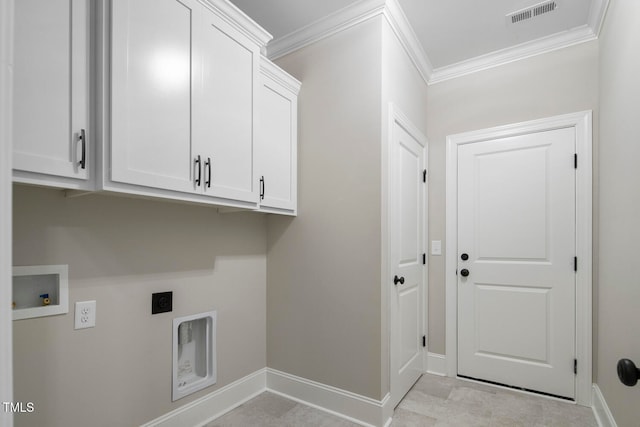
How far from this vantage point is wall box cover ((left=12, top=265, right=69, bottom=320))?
1433 millimetres

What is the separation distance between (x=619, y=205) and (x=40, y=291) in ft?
9.69

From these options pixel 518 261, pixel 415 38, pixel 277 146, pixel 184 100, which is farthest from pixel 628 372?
pixel 415 38

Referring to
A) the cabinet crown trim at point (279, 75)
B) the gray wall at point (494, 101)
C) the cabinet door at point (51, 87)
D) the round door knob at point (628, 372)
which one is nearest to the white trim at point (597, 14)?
the gray wall at point (494, 101)

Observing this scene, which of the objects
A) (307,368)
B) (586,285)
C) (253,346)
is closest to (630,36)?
(586,285)

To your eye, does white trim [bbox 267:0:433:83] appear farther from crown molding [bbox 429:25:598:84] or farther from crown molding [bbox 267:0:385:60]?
crown molding [bbox 429:25:598:84]

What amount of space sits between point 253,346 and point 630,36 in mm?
2905

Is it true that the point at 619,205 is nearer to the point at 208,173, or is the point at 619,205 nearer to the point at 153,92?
the point at 208,173

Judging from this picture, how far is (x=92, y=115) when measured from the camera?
1.36 m

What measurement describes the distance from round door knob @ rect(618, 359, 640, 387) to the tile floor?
1.75 metres

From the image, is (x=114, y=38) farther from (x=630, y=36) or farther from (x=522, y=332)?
(x=522, y=332)

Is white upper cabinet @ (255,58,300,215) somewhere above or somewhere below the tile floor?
above

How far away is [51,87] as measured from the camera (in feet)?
4.09

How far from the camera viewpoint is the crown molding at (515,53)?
250 cm

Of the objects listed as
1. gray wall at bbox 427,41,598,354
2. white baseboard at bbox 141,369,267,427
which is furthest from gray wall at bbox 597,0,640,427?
white baseboard at bbox 141,369,267,427
